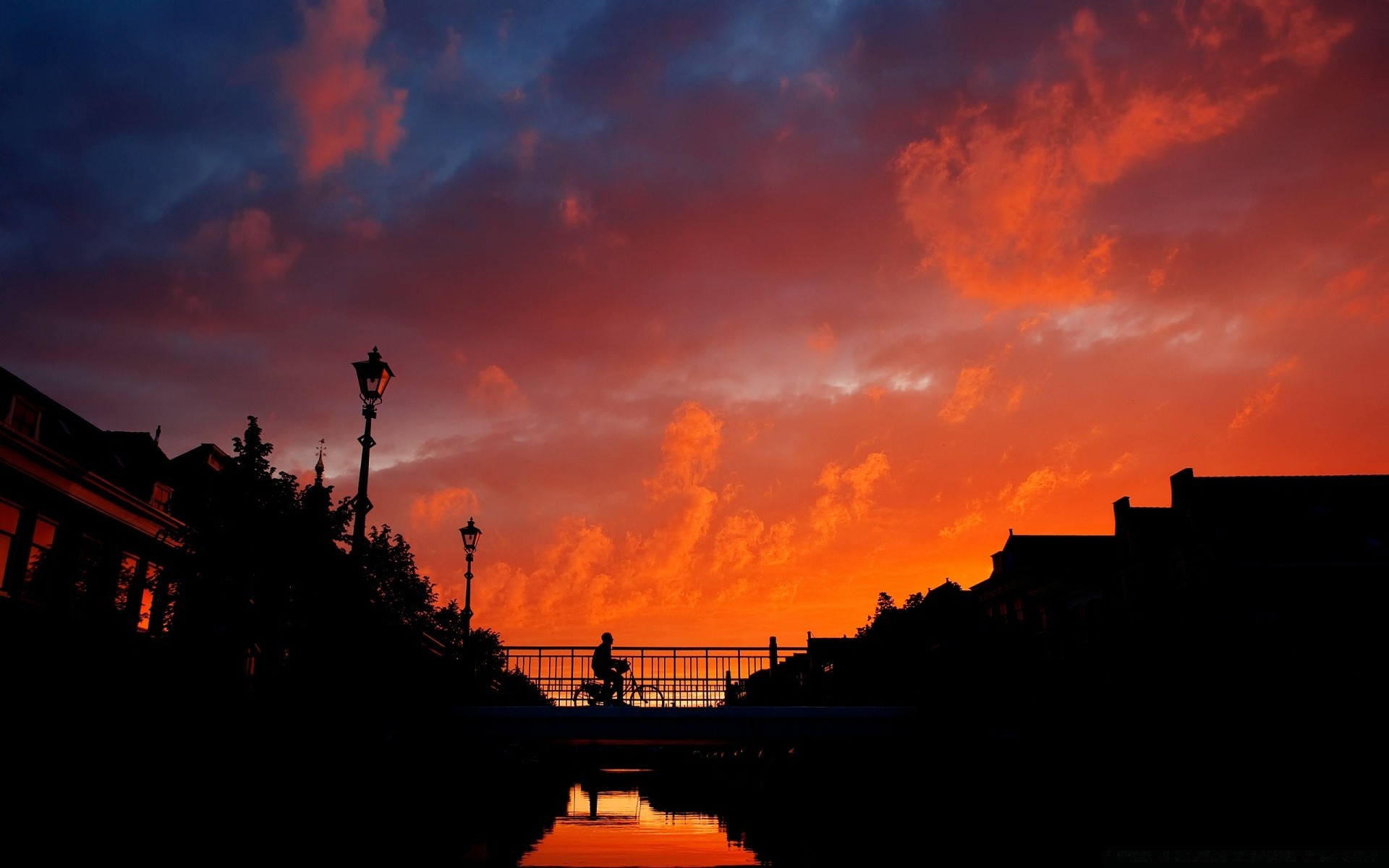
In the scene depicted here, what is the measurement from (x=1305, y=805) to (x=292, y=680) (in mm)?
33036


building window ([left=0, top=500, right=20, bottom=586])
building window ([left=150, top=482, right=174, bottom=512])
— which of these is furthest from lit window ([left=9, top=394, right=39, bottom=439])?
building window ([left=150, top=482, right=174, bottom=512])

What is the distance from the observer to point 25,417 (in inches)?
1169

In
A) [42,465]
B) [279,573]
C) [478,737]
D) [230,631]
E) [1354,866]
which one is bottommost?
[1354,866]

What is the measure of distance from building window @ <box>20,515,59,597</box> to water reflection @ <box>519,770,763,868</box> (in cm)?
1638

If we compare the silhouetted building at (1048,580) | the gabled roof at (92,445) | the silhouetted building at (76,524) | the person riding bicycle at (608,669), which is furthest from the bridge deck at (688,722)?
the silhouetted building at (1048,580)

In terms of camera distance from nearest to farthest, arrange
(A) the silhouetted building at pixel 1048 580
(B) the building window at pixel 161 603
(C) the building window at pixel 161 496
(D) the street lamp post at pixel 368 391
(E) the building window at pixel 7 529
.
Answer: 1. (D) the street lamp post at pixel 368 391
2. (E) the building window at pixel 7 529
3. (B) the building window at pixel 161 603
4. (C) the building window at pixel 161 496
5. (A) the silhouetted building at pixel 1048 580

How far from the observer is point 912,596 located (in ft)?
263

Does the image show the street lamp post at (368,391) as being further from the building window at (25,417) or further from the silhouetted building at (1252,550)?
the silhouetted building at (1252,550)

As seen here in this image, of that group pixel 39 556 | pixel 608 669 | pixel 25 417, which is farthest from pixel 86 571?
pixel 608 669

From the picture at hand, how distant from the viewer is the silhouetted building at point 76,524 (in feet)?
94.8

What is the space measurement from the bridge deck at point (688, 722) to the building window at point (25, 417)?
48.4ft

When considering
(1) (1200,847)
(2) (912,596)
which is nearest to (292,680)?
(1) (1200,847)

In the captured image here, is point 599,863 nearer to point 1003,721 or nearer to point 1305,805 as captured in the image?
point 1003,721

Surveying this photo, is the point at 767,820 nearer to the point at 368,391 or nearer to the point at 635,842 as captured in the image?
the point at 635,842
